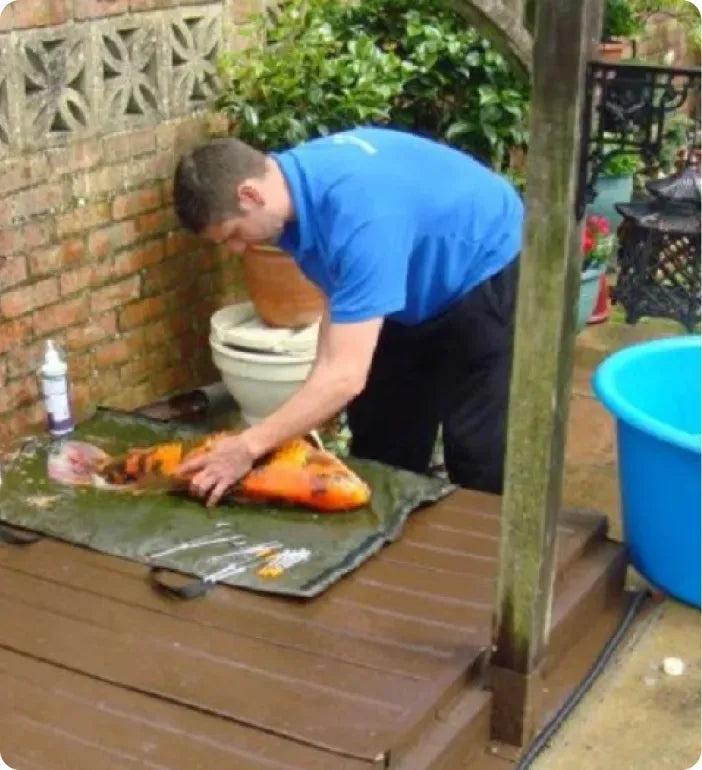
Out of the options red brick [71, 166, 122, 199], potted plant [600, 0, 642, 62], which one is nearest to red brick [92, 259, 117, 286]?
red brick [71, 166, 122, 199]

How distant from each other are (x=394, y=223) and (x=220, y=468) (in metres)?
0.80

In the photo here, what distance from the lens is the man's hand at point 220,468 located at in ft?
10.4

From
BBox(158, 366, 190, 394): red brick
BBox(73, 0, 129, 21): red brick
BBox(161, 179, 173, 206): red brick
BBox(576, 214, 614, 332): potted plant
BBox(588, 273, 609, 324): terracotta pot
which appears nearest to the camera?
BBox(73, 0, 129, 21): red brick

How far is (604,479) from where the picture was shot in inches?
158

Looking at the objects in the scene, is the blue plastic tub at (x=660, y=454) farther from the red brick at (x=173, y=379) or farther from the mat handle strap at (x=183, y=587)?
the red brick at (x=173, y=379)

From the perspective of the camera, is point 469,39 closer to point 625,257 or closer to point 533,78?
point 625,257

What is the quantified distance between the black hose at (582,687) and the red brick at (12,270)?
1.90 metres

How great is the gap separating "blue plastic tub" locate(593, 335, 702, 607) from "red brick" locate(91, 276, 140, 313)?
156cm

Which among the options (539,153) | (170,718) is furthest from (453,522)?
(539,153)

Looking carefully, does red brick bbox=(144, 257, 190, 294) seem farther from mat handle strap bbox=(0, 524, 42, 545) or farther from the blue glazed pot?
the blue glazed pot

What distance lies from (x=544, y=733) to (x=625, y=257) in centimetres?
210

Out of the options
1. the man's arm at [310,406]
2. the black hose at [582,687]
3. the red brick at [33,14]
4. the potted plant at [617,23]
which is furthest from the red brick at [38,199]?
the potted plant at [617,23]

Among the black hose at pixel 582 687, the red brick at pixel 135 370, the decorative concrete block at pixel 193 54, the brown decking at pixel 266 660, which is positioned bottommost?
the black hose at pixel 582 687

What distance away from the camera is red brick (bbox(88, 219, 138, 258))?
153 inches
